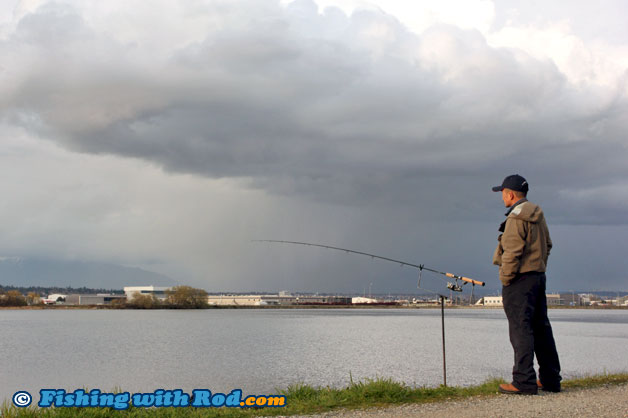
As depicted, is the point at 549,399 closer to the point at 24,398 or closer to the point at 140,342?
the point at 24,398

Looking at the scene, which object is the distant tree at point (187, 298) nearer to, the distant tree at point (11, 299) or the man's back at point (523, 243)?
the distant tree at point (11, 299)

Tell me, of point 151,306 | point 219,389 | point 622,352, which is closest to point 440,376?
point 219,389

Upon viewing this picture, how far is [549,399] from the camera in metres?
9.20

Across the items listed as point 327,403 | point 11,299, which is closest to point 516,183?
point 327,403

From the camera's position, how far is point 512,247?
9.56 meters

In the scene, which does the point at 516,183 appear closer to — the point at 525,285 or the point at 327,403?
the point at 525,285

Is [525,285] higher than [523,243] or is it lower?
lower

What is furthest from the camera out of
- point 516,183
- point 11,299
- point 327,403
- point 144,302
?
point 11,299

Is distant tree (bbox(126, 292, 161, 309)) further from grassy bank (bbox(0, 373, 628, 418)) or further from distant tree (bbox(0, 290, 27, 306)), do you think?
grassy bank (bbox(0, 373, 628, 418))

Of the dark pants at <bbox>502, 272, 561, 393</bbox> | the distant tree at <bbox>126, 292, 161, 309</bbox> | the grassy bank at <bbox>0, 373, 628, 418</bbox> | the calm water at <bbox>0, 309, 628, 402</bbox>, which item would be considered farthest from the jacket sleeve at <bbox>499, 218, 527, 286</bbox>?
the distant tree at <bbox>126, 292, 161, 309</bbox>

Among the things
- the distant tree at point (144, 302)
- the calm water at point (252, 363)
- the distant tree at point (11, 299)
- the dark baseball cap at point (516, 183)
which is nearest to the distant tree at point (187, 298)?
the distant tree at point (144, 302)

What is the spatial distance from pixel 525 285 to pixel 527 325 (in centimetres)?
65

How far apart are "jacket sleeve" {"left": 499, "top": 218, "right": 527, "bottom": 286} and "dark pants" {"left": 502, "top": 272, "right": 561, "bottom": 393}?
0.69ft

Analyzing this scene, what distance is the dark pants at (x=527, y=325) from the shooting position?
31.2 feet
